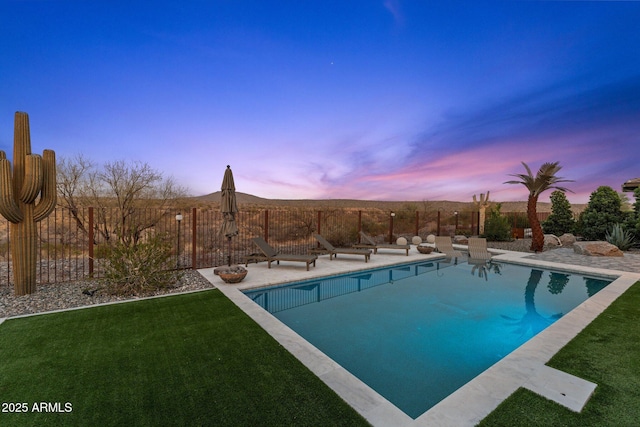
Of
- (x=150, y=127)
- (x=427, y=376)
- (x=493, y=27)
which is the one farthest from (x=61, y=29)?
(x=493, y=27)

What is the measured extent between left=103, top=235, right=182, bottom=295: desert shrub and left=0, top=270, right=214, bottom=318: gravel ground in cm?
20

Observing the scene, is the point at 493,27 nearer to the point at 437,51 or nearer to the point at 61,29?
the point at 437,51

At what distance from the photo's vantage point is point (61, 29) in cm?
761

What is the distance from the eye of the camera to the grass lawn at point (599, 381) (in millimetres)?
2205

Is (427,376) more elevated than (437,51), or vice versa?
(437,51)

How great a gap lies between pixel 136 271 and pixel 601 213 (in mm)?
20066

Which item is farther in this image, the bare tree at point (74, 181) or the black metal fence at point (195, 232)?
the bare tree at point (74, 181)

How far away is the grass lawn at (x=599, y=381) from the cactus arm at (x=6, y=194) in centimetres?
778

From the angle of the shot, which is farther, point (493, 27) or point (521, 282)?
point (493, 27)

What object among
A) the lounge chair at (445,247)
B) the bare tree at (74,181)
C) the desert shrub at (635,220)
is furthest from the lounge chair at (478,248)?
the bare tree at (74,181)

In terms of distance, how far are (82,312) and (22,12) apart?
7.99m

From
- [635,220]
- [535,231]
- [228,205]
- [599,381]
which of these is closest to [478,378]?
[599,381]

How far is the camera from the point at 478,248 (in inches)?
414

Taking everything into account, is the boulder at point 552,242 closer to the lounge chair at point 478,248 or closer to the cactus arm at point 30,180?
the lounge chair at point 478,248
